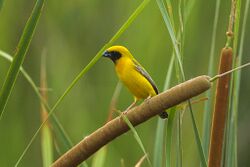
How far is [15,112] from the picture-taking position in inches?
69.7

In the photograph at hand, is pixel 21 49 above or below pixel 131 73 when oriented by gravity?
above

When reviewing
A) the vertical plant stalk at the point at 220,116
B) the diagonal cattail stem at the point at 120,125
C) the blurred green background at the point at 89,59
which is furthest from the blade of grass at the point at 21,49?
the blurred green background at the point at 89,59

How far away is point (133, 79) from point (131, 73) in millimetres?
27

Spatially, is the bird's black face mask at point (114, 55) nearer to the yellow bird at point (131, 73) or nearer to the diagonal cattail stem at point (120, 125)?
the yellow bird at point (131, 73)

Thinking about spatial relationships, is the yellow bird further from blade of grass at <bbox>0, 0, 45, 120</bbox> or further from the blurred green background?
blade of grass at <bbox>0, 0, 45, 120</bbox>

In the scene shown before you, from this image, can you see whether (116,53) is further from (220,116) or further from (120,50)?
(220,116)

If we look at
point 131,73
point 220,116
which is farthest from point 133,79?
point 220,116

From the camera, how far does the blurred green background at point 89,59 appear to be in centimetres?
168

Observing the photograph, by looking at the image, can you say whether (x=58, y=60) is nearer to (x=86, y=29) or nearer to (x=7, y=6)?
(x=86, y=29)

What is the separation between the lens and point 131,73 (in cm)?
174

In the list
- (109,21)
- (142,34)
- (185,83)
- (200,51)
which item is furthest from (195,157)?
(185,83)

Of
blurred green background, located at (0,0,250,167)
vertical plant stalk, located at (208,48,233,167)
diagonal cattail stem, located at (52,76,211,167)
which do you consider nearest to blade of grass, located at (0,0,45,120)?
diagonal cattail stem, located at (52,76,211,167)

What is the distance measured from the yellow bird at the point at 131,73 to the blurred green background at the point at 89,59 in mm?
41

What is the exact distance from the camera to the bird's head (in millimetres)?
1692
